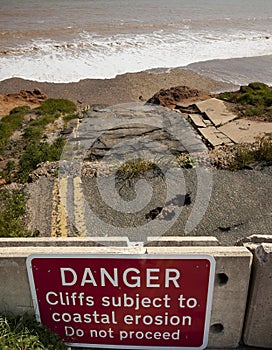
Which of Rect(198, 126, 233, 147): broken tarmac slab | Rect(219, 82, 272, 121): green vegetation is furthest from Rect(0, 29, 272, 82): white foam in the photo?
Rect(198, 126, 233, 147): broken tarmac slab

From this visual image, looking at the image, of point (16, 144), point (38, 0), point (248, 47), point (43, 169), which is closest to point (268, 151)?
point (43, 169)

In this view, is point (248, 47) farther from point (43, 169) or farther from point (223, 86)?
point (43, 169)

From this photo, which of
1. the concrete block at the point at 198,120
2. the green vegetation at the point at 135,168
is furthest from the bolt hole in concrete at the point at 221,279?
the concrete block at the point at 198,120

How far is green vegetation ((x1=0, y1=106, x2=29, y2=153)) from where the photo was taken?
860 cm

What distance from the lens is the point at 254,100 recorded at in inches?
390

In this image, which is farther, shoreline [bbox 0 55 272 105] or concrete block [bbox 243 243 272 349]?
shoreline [bbox 0 55 272 105]

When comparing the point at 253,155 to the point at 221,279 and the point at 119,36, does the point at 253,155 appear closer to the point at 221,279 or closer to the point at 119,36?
the point at 221,279

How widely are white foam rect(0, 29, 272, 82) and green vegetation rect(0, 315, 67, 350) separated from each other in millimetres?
12339

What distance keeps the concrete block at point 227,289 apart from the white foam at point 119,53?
41.1 ft

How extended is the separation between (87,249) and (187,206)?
3.11 m

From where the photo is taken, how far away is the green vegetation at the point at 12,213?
5001 millimetres

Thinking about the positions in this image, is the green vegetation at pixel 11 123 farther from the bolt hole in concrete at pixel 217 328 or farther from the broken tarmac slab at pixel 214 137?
the bolt hole in concrete at pixel 217 328

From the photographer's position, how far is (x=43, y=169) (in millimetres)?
6633

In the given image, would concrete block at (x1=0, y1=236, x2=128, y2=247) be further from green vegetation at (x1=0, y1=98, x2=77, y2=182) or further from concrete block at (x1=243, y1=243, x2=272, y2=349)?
green vegetation at (x1=0, y1=98, x2=77, y2=182)
